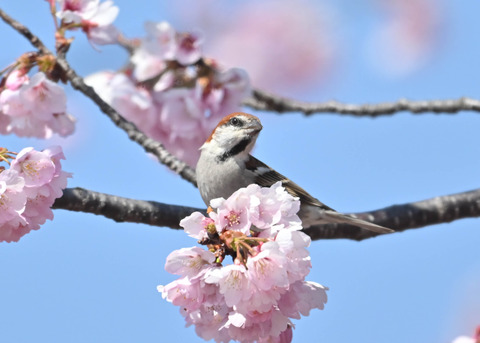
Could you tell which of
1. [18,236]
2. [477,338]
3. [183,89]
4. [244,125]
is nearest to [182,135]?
[183,89]

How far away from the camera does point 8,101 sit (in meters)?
3.43

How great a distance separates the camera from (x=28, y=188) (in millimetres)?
2516

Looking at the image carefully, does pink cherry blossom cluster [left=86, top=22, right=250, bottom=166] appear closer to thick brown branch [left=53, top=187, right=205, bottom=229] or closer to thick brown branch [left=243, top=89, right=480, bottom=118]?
thick brown branch [left=243, top=89, right=480, bottom=118]

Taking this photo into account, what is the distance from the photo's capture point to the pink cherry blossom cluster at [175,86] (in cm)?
420

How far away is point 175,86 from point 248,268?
2428 mm

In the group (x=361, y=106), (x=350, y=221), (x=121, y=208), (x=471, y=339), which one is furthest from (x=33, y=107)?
(x=471, y=339)

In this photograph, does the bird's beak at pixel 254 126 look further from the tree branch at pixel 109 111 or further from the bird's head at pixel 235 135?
the tree branch at pixel 109 111

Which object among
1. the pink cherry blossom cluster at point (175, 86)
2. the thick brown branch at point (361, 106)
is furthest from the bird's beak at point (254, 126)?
the thick brown branch at point (361, 106)

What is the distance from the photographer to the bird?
11.5ft

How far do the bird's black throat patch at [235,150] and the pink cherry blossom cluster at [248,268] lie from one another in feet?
4.43

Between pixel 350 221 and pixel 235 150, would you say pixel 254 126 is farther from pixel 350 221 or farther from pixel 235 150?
pixel 350 221

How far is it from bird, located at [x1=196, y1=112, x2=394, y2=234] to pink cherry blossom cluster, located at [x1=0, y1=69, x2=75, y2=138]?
2.49 feet

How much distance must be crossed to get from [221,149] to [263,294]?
155cm

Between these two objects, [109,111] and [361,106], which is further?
[361,106]
